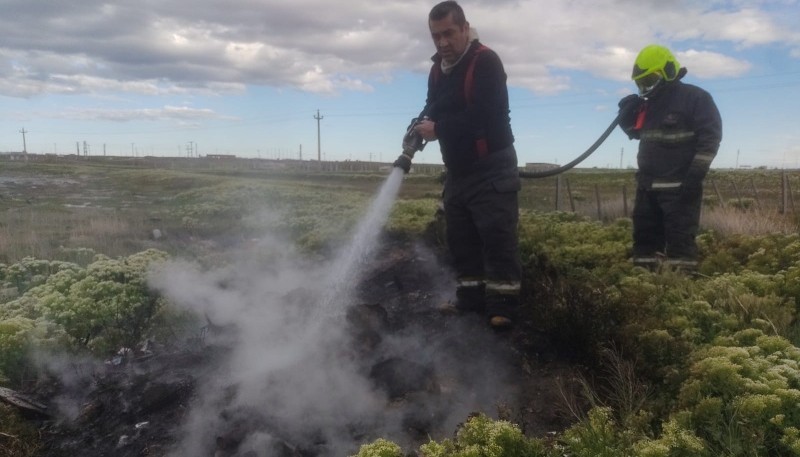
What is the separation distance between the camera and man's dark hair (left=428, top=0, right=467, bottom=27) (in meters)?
4.48

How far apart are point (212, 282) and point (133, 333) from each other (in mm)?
1647

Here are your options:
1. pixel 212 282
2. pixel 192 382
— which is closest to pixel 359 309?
pixel 192 382

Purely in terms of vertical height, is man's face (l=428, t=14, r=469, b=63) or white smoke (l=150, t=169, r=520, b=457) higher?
man's face (l=428, t=14, r=469, b=63)

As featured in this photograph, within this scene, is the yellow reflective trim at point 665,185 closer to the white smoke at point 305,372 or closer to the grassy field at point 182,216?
the grassy field at point 182,216

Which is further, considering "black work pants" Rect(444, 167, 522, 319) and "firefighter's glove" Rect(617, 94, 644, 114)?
"firefighter's glove" Rect(617, 94, 644, 114)

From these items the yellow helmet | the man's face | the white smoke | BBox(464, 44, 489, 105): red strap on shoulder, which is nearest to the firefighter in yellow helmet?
the yellow helmet

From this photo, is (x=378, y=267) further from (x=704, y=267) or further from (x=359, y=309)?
(x=704, y=267)

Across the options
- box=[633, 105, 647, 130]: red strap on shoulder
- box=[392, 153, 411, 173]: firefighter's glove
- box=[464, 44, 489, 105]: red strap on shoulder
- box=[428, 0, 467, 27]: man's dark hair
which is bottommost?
box=[392, 153, 411, 173]: firefighter's glove

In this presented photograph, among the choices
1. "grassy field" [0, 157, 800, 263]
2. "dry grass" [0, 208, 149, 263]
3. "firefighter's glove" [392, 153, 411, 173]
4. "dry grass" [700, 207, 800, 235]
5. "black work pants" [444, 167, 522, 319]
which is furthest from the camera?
"grassy field" [0, 157, 800, 263]

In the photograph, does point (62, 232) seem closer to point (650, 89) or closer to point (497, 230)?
point (497, 230)

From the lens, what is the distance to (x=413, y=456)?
3.06 m

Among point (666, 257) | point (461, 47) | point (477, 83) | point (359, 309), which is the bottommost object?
point (359, 309)

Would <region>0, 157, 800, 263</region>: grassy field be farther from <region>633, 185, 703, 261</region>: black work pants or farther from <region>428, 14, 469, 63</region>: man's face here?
<region>633, 185, 703, 261</region>: black work pants

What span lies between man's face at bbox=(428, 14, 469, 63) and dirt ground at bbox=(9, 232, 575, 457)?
2.16 m
